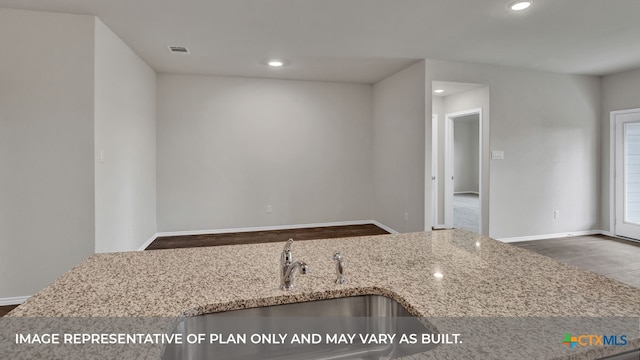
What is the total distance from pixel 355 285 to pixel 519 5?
2.89 metres

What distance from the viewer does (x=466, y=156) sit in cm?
1147

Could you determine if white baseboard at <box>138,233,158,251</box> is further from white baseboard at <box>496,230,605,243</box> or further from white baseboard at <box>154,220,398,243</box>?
white baseboard at <box>496,230,605,243</box>

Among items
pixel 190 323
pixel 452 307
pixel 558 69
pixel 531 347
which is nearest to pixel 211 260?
pixel 190 323

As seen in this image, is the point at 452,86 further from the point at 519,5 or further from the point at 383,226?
the point at 383,226

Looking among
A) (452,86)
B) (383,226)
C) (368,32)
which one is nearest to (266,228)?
(383,226)

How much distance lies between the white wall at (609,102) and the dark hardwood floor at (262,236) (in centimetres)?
349

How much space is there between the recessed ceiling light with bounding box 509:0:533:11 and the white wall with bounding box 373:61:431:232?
58.3 inches

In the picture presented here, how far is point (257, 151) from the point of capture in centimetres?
536

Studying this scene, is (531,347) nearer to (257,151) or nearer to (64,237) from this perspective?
(64,237)

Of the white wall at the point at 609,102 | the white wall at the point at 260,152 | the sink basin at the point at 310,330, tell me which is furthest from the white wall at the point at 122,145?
the white wall at the point at 609,102

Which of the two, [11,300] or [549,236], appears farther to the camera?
[549,236]

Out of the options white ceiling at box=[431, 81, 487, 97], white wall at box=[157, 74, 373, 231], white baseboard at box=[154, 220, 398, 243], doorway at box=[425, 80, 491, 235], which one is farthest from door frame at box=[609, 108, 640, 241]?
white wall at box=[157, 74, 373, 231]

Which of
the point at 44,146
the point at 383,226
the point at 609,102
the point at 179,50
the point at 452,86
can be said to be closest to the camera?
the point at 44,146

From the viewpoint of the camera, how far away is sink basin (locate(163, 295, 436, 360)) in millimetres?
928
